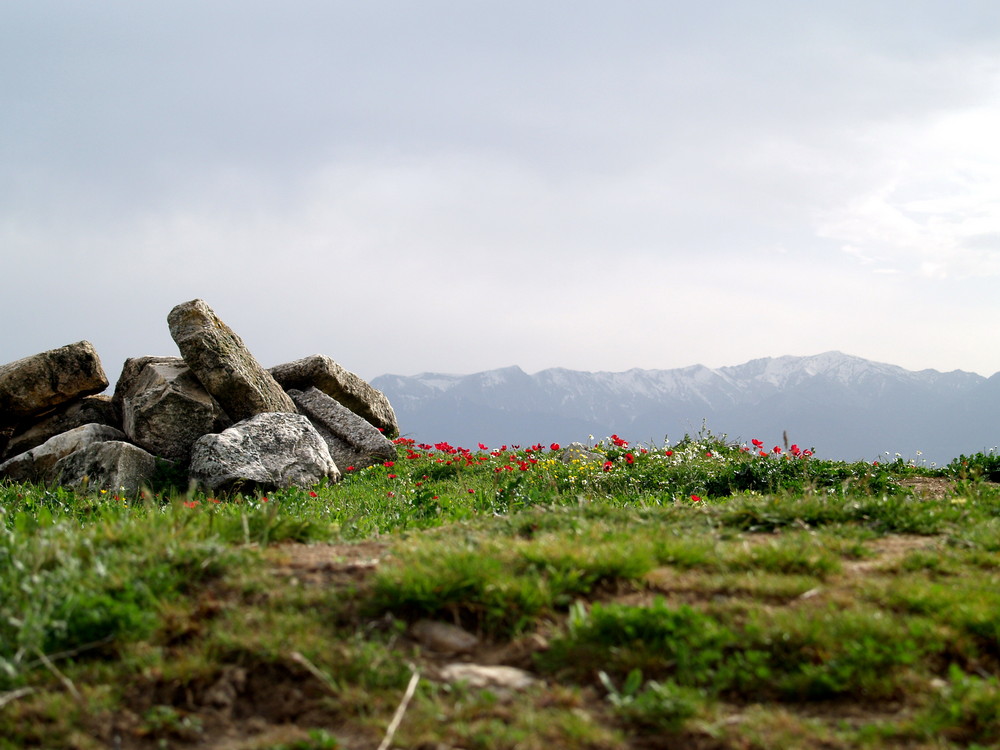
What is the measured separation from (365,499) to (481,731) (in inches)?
310

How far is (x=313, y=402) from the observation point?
1583 cm

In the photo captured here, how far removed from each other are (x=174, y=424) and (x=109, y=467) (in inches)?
55.1

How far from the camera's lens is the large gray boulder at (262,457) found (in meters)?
11.4

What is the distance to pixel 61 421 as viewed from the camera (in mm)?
14062

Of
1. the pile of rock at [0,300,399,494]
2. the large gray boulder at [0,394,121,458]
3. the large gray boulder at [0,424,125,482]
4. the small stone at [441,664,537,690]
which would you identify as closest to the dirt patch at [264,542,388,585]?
the small stone at [441,664,537,690]

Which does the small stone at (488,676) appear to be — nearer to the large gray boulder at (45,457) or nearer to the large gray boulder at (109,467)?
the large gray boulder at (109,467)

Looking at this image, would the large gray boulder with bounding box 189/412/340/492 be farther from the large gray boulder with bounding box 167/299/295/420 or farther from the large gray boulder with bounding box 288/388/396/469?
the large gray boulder with bounding box 288/388/396/469

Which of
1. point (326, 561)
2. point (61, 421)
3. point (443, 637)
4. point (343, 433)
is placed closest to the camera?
point (443, 637)

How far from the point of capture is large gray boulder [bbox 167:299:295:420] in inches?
Result: 503

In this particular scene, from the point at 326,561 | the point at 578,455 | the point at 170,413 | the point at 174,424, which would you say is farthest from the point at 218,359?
the point at 326,561

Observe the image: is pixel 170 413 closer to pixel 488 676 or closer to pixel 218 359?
pixel 218 359

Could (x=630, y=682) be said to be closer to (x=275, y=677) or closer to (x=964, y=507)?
(x=275, y=677)

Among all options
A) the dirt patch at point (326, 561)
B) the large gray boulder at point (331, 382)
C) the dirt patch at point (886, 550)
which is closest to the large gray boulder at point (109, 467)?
the large gray boulder at point (331, 382)

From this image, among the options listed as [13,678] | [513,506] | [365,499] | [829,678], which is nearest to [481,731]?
[829,678]
